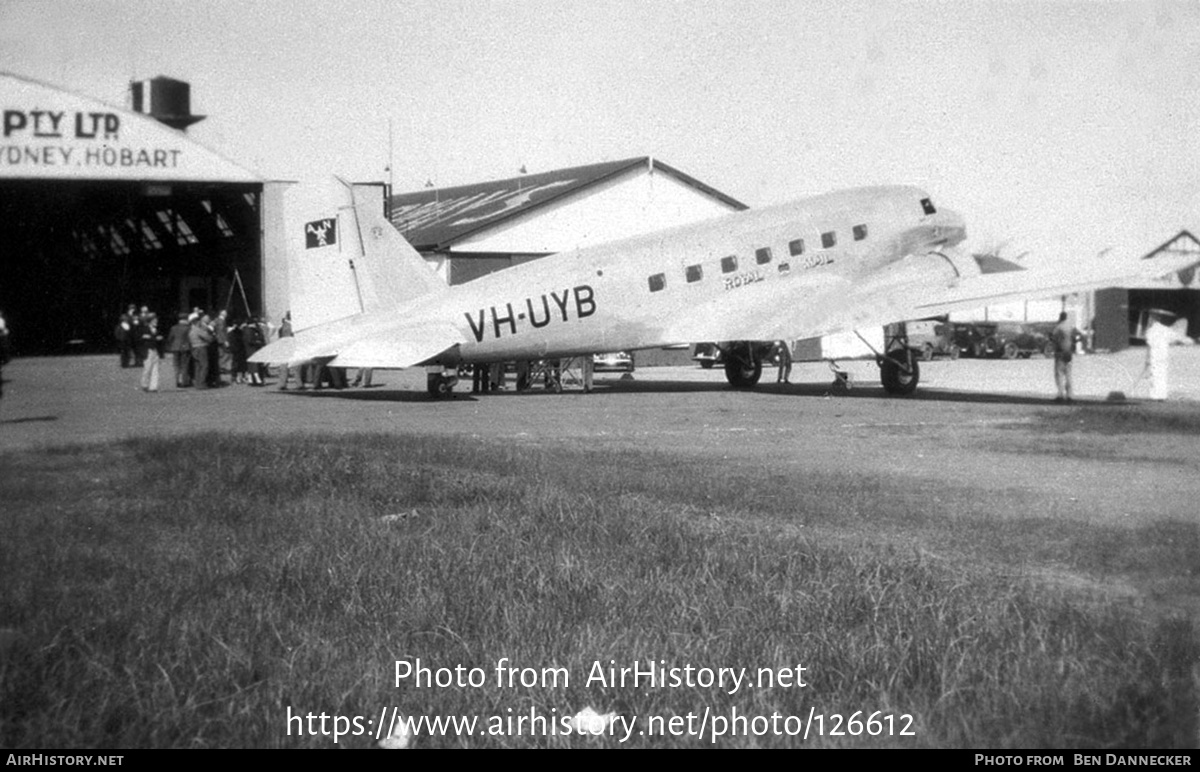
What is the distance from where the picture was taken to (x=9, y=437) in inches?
487

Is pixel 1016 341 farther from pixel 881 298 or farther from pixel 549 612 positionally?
pixel 549 612

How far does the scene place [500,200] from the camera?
60.8 metres

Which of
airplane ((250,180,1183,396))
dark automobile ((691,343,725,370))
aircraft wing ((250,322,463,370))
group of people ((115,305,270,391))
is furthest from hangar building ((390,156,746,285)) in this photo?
aircraft wing ((250,322,463,370))

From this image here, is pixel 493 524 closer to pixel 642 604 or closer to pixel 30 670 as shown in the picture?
pixel 642 604

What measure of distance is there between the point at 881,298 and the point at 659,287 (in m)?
5.60

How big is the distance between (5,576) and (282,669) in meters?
2.04

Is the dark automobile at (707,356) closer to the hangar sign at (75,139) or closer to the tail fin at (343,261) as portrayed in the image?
the tail fin at (343,261)

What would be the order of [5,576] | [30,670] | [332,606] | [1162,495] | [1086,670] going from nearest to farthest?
[30,670] → [1086,670] → [5,576] → [332,606] → [1162,495]

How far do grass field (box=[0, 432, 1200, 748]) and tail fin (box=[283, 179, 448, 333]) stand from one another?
14.7 meters

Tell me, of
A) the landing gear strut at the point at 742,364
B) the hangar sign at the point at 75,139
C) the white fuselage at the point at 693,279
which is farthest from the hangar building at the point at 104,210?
the landing gear strut at the point at 742,364

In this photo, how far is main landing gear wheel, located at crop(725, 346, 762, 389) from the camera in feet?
104

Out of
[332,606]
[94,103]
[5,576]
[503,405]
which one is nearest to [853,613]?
[332,606]

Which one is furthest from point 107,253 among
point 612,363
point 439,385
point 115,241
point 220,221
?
point 612,363

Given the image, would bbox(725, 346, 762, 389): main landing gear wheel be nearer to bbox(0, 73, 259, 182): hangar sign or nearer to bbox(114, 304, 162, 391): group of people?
bbox(114, 304, 162, 391): group of people
